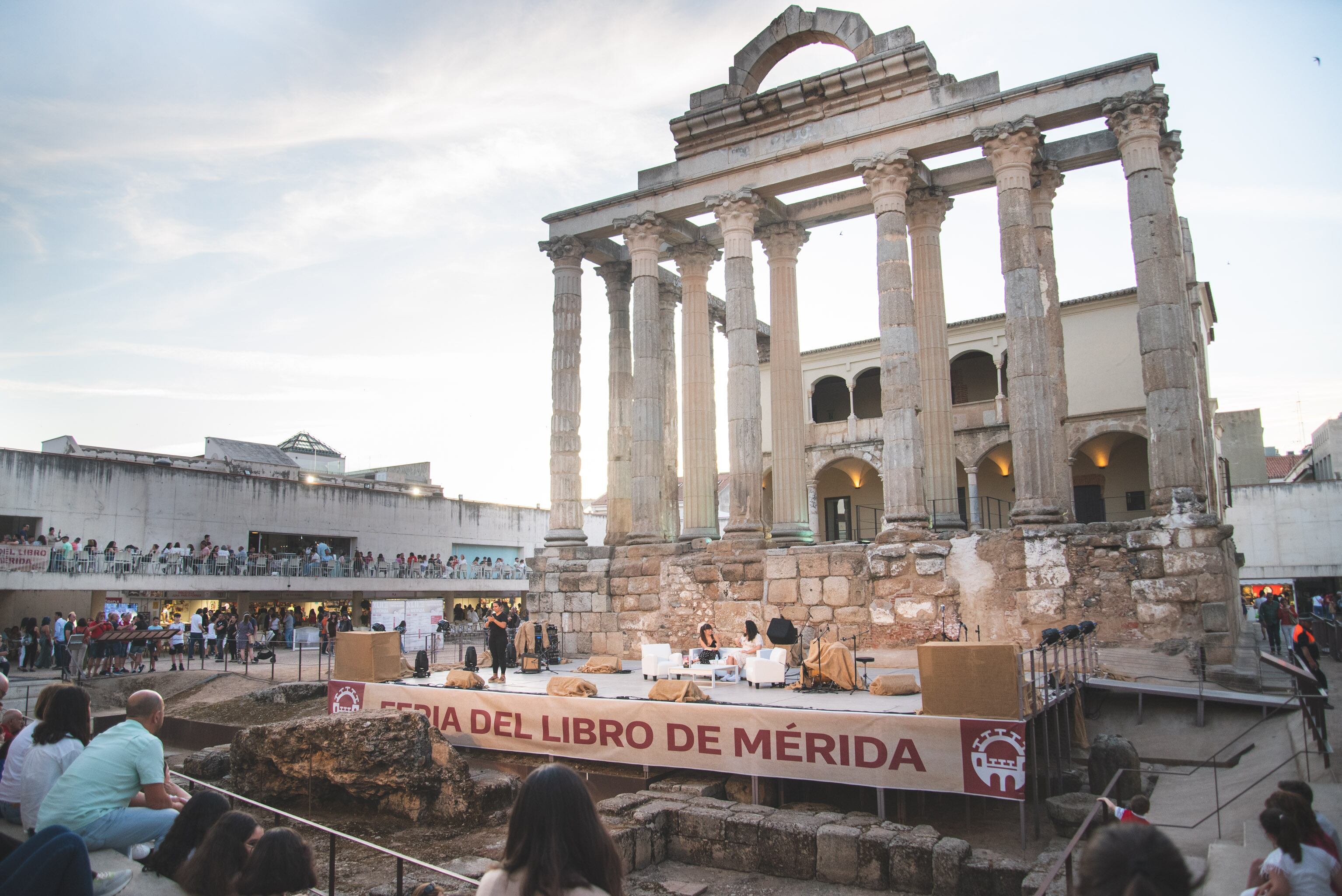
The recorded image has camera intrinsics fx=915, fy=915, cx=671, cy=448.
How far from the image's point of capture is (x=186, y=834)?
15.4 feet

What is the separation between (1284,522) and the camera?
116ft

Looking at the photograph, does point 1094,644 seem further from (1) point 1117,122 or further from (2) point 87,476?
(2) point 87,476

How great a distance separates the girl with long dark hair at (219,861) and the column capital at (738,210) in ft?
60.2

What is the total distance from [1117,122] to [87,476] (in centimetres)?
3030

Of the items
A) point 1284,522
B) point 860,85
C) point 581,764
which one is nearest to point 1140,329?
point 860,85

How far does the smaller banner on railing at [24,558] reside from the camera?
2438 centimetres

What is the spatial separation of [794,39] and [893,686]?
15289 mm

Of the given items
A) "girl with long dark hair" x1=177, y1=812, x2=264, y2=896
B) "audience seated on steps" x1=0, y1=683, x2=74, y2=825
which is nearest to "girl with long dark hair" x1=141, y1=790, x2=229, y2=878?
"girl with long dark hair" x1=177, y1=812, x2=264, y2=896

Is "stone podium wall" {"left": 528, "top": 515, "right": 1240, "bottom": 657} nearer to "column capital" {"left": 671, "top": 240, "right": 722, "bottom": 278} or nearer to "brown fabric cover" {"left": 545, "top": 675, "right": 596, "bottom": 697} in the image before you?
"brown fabric cover" {"left": 545, "top": 675, "right": 596, "bottom": 697}

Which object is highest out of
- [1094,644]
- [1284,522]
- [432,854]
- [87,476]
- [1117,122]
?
[1117,122]

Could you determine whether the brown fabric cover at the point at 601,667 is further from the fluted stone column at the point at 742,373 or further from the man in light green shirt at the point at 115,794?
the man in light green shirt at the point at 115,794

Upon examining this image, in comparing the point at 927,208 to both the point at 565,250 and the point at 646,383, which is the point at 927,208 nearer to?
the point at 646,383

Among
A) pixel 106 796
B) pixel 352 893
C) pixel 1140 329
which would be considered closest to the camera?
pixel 106 796

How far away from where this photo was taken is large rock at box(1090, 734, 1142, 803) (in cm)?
1030
